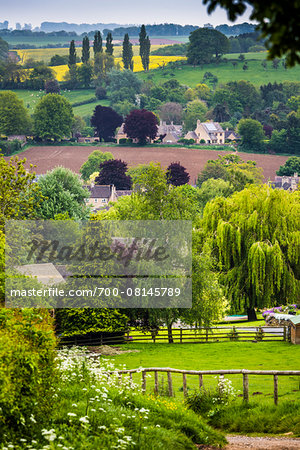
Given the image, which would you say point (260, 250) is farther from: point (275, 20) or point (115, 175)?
point (115, 175)

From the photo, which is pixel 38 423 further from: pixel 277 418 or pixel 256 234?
pixel 256 234

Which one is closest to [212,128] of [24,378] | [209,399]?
[209,399]

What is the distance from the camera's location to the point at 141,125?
183750mm

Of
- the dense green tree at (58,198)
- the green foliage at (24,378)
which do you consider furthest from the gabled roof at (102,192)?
the green foliage at (24,378)

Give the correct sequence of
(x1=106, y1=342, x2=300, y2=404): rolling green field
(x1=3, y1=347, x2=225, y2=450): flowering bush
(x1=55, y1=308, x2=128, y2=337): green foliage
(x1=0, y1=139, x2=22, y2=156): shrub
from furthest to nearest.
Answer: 1. (x1=0, y1=139, x2=22, y2=156): shrub
2. (x1=55, y1=308, x2=128, y2=337): green foliage
3. (x1=106, y1=342, x2=300, y2=404): rolling green field
4. (x1=3, y1=347, x2=225, y2=450): flowering bush

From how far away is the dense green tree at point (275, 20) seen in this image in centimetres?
576

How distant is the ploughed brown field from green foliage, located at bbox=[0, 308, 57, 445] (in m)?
157

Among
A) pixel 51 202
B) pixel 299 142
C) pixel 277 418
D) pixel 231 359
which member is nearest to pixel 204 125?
pixel 299 142

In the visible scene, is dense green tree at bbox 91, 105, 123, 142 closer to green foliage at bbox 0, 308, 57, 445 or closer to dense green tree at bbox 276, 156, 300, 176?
dense green tree at bbox 276, 156, 300, 176

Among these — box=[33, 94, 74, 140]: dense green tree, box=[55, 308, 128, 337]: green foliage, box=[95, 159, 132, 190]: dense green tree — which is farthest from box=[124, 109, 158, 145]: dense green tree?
box=[55, 308, 128, 337]: green foliage

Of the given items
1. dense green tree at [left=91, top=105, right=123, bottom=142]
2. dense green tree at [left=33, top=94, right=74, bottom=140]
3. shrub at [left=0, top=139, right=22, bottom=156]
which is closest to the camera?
shrub at [left=0, top=139, right=22, bottom=156]

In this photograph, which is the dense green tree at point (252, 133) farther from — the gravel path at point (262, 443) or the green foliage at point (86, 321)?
the gravel path at point (262, 443)

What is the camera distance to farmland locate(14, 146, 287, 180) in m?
174

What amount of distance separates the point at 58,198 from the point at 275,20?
6206 cm
